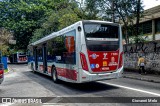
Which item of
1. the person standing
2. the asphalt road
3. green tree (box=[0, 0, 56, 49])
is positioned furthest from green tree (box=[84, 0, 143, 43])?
green tree (box=[0, 0, 56, 49])

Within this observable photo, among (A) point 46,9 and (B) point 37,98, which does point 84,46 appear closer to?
(B) point 37,98

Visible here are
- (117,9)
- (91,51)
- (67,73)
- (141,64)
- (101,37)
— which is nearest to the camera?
(91,51)

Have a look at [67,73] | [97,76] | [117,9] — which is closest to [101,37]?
[97,76]

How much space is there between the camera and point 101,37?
10719mm

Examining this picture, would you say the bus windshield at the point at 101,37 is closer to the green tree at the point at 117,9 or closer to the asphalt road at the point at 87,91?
the asphalt road at the point at 87,91

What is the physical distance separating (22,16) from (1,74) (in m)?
35.6

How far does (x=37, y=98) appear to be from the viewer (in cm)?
916

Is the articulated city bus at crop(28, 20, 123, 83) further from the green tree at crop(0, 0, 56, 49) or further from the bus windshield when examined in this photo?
the green tree at crop(0, 0, 56, 49)

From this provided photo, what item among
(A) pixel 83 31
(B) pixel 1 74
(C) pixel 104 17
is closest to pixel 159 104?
(A) pixel 83 31

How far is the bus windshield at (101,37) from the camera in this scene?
10.5 m

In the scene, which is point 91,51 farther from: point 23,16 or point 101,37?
point 23,16

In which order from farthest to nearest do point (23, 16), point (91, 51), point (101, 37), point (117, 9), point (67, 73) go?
point (23, 16) < point (117, 9) < point (67, 73) < point (101, 37) < point (91, 51)

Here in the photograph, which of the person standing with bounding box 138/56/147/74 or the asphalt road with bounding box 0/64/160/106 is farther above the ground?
the person standing with bounding box 138/56/147/74

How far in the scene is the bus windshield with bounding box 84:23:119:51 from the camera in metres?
10.5
